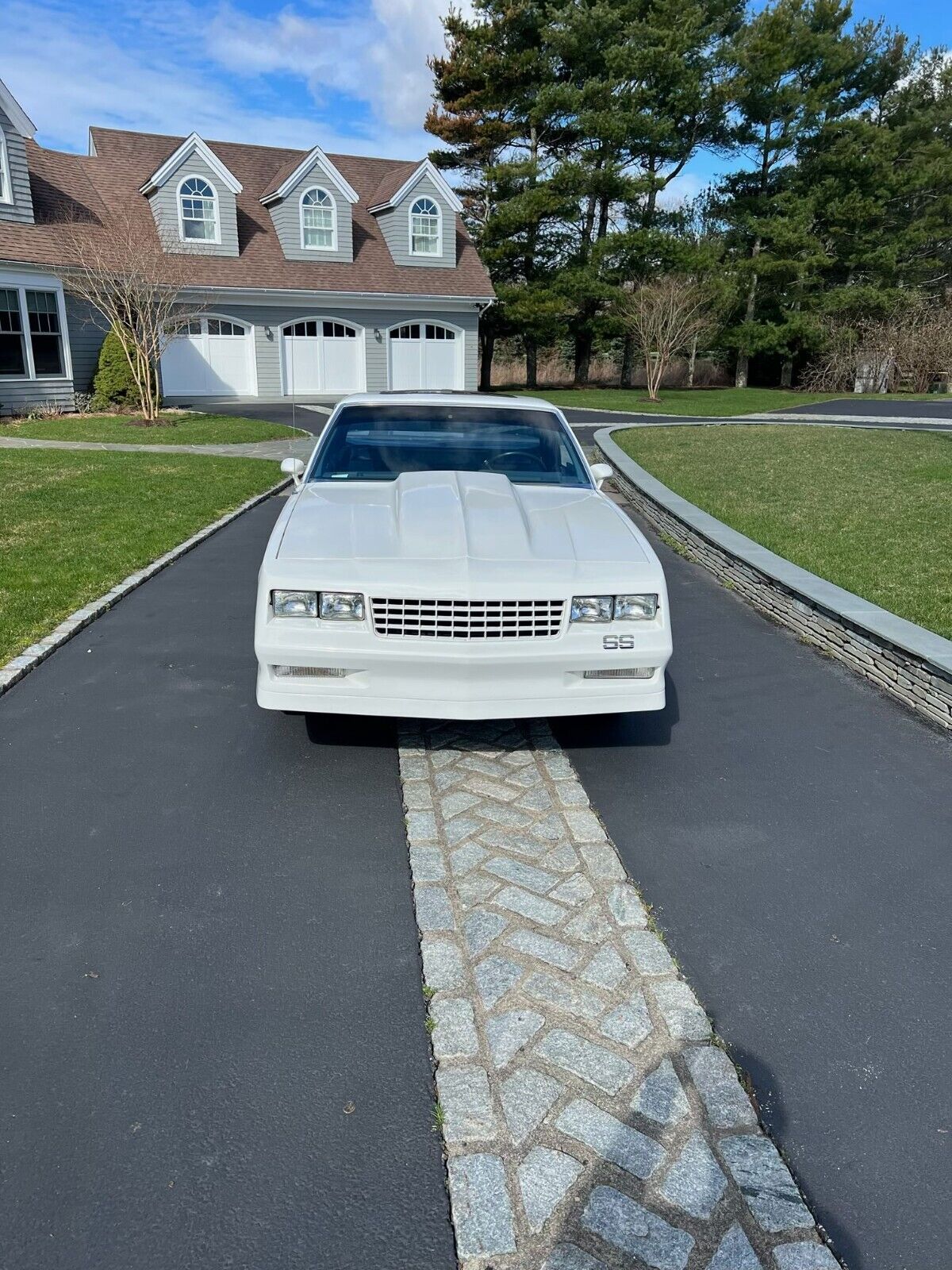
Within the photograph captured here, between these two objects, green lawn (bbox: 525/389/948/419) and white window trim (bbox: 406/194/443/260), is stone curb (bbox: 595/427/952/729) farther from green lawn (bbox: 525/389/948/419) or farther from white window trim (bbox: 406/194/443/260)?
white window trim (bbox: 406/194/443/260)

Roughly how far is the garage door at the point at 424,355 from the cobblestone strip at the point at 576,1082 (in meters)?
27.2

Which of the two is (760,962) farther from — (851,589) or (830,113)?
(830,113)

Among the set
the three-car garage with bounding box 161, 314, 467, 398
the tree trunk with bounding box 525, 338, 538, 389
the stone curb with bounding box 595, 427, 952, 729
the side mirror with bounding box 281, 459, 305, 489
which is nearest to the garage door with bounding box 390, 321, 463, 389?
the three-car garage with bounding box 161, 314, 467, 398

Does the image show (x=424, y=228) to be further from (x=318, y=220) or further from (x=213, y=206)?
(x=213, y=206)

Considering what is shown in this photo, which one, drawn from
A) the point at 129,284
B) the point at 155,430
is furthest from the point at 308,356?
the point at 155,430

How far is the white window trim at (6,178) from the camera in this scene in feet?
68.0

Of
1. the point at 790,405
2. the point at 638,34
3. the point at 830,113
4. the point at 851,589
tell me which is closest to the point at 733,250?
the point at 830,113

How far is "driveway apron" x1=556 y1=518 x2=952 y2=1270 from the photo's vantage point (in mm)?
2271

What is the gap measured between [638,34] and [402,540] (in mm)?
38179

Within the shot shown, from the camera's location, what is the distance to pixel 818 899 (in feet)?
11.0

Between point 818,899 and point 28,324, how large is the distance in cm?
2258

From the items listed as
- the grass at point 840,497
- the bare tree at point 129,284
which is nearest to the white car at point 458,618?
the grass at point 840,497

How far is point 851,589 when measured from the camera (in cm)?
684

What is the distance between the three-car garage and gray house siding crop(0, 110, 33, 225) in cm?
510
